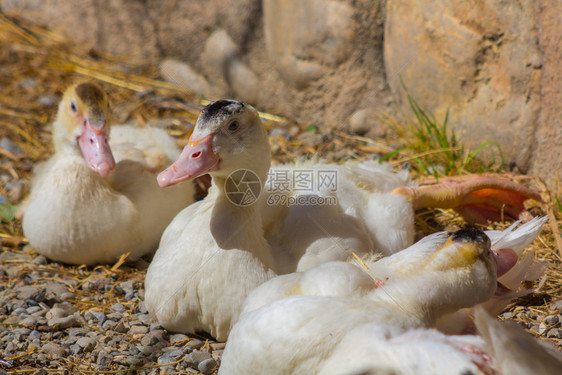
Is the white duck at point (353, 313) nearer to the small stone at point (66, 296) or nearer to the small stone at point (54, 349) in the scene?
the small stone at point (54, 349)

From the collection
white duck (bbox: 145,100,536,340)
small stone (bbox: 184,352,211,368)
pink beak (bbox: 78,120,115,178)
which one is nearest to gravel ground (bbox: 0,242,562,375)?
small stone (bbox: 184,352,211,368)

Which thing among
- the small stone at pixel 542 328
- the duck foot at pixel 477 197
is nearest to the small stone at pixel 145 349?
the duck foot at pixel 477 197

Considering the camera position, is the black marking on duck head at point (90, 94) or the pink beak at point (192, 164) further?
the black marking on duck head at point (90, 94)

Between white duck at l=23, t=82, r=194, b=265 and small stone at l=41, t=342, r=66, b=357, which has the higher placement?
white duck at l=23, t=82, r=194, b=265

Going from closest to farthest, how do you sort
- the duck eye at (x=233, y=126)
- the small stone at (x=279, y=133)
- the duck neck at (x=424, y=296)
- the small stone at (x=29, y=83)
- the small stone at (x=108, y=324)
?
the duck neck at (x=424, y=296)
the duck eye at (x=233, y=126)
the small stone at (x=108, y=324)
the small stone at (x=279, y=133)
the small stone at (x=29, y=83)

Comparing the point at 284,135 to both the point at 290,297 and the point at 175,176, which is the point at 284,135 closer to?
the point at 175,176

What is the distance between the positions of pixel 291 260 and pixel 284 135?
224 cm

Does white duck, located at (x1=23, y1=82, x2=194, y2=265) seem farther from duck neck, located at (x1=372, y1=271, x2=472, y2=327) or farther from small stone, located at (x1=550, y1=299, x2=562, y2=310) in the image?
small stone, located at (x1=550, y1=299, x2=562, y2=310)

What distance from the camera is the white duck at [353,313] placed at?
2.22 meters

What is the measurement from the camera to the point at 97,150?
3.57 meters

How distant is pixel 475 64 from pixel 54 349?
3160 millimetres

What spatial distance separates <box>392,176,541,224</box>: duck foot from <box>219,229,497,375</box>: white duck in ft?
4.14

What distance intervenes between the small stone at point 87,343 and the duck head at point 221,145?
0.93 m
